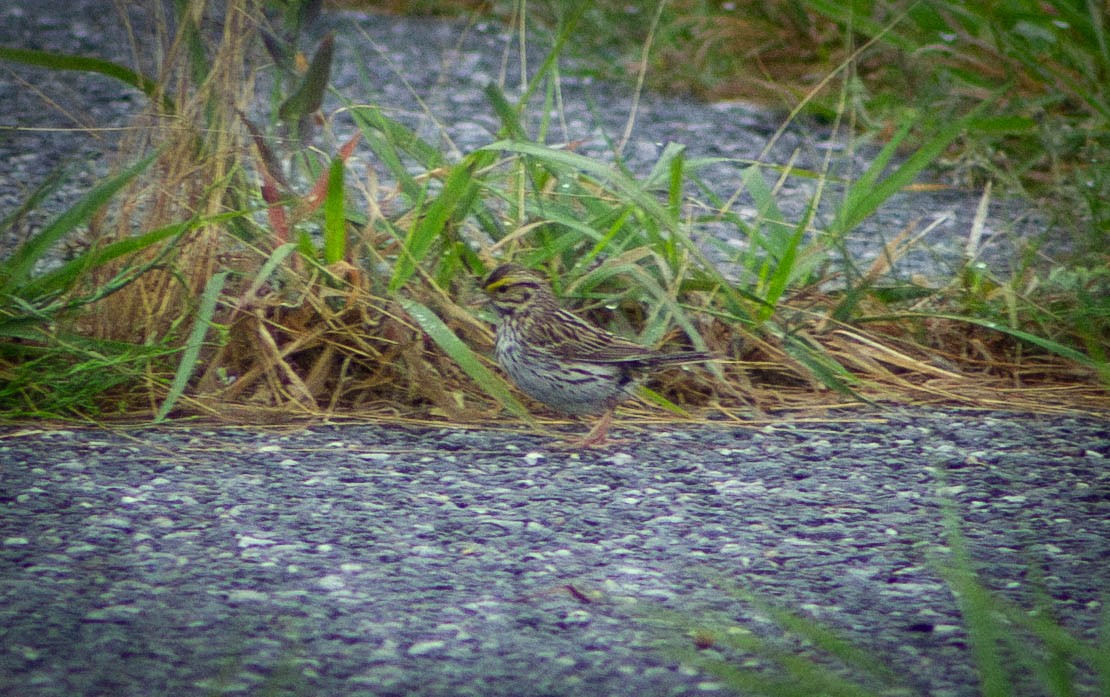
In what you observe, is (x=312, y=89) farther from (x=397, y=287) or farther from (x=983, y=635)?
(x=983, y=635)

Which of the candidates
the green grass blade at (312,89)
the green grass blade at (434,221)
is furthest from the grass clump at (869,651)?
the green grass blade at (312,89)

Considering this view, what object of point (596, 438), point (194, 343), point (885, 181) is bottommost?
point (596, 438)

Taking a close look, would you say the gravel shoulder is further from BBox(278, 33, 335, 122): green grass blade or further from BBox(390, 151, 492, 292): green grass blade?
BBox(278, 33, 335, 122): green grass blade

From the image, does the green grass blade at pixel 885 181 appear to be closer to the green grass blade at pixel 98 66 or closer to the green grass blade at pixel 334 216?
the green grass blade at pixel 334 216

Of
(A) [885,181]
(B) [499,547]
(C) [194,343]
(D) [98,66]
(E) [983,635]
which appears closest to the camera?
(E) [983,635]

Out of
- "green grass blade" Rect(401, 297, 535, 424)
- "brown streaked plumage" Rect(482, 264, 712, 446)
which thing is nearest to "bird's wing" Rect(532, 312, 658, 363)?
"brown streaked plumage" Rect(482, 264, 712, 446)

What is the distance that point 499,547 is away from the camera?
316 cm

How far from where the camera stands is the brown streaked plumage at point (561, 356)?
4.05m

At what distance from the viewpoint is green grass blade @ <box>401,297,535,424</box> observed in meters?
3.97

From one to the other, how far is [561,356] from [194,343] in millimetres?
1123

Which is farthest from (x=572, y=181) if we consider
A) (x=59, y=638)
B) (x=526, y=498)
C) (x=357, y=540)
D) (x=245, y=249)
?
(x=59, y=638)

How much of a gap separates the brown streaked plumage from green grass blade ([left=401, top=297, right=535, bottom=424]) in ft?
0.39

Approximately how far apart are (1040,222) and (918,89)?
1742mm

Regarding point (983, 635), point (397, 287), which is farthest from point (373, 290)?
point (983, 635)
